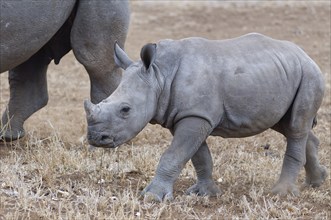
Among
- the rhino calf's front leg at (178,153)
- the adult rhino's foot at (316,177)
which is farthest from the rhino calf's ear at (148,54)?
the adult rhino's foot at (316,177)

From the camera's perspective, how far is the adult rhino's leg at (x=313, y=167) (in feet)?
19.6

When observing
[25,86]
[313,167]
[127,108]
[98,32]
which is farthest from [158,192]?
[25,86]

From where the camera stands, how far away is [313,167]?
6004 mm

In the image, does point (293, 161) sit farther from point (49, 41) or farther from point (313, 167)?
point (49, 41)

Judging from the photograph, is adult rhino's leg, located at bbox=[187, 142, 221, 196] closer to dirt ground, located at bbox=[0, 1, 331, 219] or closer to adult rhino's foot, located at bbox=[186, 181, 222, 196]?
adult rhino's foot, located at bbox=[186, 181, 222, 196]

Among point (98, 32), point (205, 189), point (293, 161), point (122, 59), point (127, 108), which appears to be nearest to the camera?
point (127, 108)

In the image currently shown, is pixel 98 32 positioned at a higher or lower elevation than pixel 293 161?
higher

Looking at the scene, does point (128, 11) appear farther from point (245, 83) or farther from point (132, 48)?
point (132, 48)

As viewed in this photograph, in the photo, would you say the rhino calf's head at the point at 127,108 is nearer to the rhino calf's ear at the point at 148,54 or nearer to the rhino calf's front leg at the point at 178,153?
the rhino calf's ear at the point at 148,54

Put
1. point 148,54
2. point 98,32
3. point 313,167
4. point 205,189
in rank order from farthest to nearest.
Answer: point 98,32 < point 313,167 < point 205,189 < point 148,54

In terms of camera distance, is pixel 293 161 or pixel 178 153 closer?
pixel 178 153

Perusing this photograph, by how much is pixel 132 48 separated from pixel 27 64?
7.15 metres

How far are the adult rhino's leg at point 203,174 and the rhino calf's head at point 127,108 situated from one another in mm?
578

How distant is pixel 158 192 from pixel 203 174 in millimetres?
501
